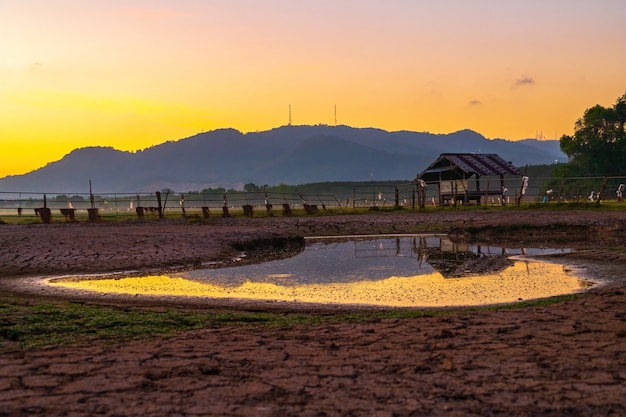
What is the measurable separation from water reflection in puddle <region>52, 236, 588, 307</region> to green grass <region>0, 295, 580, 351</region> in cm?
185

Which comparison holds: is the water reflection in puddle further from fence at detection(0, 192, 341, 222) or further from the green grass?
fence at detection(0, 192, 341, 222)

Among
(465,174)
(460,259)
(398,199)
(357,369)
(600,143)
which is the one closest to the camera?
(357,369)

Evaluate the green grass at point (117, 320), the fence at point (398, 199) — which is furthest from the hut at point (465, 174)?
the green grass at point (117, 320)

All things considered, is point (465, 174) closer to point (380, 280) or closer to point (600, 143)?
point (600, 143)

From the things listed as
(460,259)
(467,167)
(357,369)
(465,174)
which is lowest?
(460,259)

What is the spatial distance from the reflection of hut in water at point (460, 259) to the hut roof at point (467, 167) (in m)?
28.5

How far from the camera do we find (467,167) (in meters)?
52.8

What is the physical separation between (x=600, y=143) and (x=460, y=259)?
188 ft

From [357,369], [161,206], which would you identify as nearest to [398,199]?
[161,206]

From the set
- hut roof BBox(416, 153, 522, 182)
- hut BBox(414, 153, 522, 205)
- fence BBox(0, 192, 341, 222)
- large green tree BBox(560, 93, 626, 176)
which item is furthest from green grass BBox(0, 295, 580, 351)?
large green tree BBox(560, 93, 626, 176)

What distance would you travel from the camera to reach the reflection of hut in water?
1753 centimetres

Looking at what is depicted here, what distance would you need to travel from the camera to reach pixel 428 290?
47.0 ft

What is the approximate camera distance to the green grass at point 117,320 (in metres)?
9.08

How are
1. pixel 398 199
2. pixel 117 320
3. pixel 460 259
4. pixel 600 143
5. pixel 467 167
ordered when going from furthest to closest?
pixel 600 143 < pixel 467 167 < pixel 398 199 < pixel 460 259 < pixel 117 320
